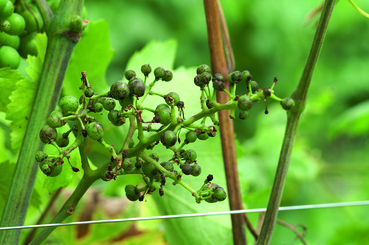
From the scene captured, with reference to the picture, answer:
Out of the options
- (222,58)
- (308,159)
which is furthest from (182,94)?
(308,159)

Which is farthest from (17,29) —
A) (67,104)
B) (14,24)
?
(67,104)

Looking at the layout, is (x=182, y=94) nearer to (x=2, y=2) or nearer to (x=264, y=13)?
(x=2, y=2)

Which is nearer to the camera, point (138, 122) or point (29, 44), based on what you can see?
point (138, 122)

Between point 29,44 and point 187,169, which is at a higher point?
point 29,44

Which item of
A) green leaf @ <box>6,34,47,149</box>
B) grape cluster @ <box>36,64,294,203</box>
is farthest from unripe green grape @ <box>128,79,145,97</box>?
green leaf @ <box>6,34,47,149</box>

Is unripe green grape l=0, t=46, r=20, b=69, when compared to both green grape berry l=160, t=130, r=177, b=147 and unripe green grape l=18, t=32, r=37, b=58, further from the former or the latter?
green grape berry l=160, t=130, r=177, b=147

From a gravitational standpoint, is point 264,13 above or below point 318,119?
above

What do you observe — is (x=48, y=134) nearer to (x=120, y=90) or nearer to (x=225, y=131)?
(x=120, y=90)
